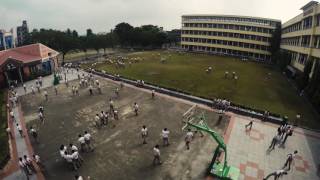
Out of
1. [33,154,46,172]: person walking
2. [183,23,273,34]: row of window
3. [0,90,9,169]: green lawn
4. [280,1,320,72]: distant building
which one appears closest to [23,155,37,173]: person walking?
[33,154,46,172]: person walking

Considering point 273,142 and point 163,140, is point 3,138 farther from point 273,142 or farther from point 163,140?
point 273,142

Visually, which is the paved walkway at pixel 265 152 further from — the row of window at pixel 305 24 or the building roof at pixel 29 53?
the building roof at pixel 29 53

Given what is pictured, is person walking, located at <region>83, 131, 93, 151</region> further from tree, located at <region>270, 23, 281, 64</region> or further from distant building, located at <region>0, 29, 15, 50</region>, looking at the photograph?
tree, located at <region>270, 23, 281, 64</region>

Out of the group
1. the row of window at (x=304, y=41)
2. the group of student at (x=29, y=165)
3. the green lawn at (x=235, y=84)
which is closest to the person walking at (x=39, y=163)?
the group of student at (x=29, y=165)

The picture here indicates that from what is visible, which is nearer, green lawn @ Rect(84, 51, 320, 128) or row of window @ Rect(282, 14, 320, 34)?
green lawn @ Rect(84, 51, 320, 128)

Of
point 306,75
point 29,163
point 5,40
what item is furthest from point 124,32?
point 29,163
